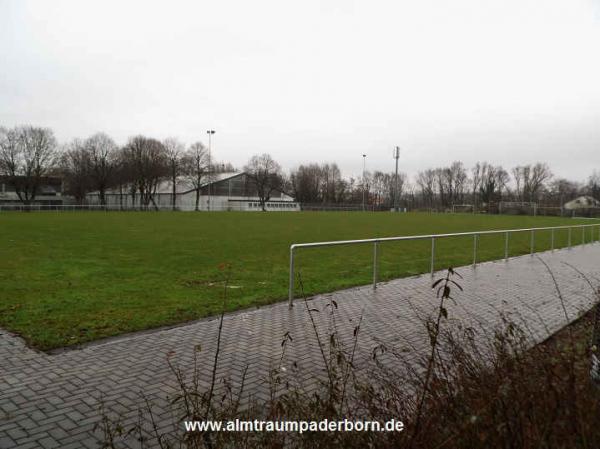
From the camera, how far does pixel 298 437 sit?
8.18 feet

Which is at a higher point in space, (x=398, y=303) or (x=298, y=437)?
(x=298, y=437)

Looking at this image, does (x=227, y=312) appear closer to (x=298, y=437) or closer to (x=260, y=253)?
(x=298, y=437)

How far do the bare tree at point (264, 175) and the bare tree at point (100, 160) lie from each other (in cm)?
2588

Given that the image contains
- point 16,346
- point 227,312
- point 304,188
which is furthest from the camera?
point 304,188

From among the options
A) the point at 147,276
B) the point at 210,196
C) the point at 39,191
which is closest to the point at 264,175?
the point at 210,196

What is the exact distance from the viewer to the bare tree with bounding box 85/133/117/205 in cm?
7519

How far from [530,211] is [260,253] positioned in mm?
79122

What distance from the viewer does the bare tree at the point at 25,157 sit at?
208ft

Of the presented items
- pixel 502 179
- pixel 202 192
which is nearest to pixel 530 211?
pixel 502 179

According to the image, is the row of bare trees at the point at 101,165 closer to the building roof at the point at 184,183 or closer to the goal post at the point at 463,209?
the building roof at the point at 184,183

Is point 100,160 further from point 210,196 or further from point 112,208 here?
point 210,196

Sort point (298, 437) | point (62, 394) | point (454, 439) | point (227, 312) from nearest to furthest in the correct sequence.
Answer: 1. point (454, 439)
2. point (298, 437)
3. point (62, 394)
4. point (227, 312)

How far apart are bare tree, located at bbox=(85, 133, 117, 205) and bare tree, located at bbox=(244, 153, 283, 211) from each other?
2588 centimetres

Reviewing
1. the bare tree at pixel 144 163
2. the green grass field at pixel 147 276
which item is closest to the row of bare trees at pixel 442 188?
the bare tree at pixel 144 163
